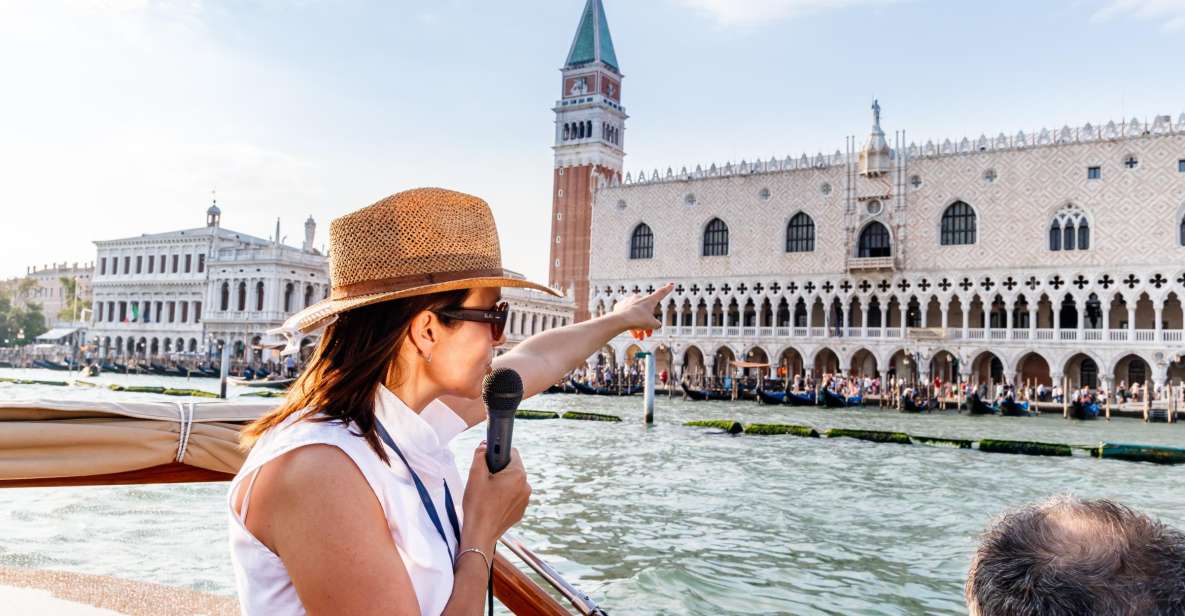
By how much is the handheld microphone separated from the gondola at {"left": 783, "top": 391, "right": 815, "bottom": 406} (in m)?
20.8

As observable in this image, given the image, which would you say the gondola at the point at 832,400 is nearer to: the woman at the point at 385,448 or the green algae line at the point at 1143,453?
the green algae line at the point at 1143,453

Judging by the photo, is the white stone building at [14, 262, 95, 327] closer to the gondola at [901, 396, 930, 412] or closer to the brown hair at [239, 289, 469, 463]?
the gondola at [901, 396, 930, 412]

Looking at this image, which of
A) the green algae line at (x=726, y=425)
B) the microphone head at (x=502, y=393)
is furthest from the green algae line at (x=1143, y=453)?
the microphone head at (x=502, y=393)

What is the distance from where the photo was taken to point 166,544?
183 inches

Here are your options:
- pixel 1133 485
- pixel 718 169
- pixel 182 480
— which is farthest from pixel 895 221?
pixel 182 480

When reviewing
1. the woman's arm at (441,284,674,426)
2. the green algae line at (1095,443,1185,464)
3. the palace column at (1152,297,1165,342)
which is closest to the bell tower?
the palace column at (1152,297,1165,342)

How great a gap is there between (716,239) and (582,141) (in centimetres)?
1075

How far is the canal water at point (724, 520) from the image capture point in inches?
165

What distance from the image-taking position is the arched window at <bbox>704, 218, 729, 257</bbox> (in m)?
28.0

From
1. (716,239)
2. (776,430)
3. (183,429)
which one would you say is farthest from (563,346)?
(716,239)

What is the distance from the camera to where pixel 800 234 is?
26.8m

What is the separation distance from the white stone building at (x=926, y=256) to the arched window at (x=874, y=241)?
0.04 m

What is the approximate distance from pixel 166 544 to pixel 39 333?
4950 centimetres

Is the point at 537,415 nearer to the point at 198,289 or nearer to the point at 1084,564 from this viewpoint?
the point at 1084,564
